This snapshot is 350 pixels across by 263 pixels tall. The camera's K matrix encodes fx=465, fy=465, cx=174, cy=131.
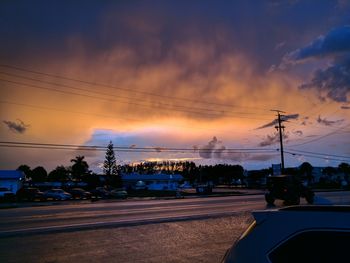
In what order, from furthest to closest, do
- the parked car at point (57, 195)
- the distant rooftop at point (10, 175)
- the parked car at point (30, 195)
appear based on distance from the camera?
the distant rooftop at point (10, 175), the parked car at point (30, 195), the parked car at point (57, 195)

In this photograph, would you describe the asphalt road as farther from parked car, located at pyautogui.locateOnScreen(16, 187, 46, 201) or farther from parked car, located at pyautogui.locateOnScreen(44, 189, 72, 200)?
→ parked car, located at pyautogui.locateOnScreen(16, 187, 46, 201)

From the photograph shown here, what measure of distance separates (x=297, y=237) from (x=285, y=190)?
95.4 ft

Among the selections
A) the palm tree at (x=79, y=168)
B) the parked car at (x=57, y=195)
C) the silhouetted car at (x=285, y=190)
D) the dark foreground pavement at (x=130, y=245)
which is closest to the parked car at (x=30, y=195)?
the parked car at (x=57, y=195)

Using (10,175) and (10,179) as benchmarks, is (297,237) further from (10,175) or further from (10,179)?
(10,179)

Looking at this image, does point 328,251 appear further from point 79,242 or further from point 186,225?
point 186,225

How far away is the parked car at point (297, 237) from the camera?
2939mm

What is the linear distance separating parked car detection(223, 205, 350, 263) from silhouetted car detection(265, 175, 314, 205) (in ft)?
92.8

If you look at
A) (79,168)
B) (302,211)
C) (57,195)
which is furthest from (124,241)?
(79,168)

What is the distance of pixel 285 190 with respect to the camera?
3133cm

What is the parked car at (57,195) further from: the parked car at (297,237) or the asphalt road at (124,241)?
the parked car at (297,237)

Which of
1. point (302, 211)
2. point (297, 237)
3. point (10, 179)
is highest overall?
point (10, 179)

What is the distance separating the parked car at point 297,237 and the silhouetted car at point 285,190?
92.8ft

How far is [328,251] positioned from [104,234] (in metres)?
12.5

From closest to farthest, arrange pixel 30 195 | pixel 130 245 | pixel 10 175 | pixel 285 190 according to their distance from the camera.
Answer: pixel 130 245 → pixel 285 190 → pixel 30 195 → pixel 10 175
